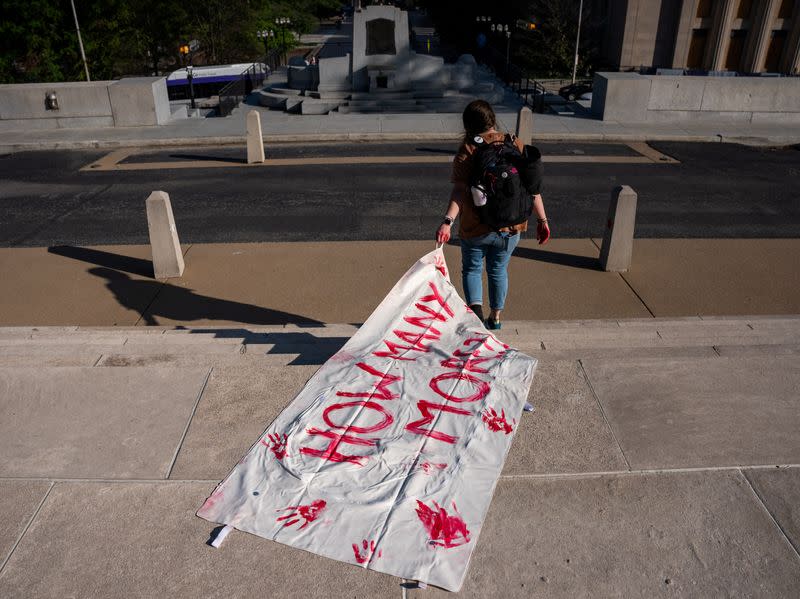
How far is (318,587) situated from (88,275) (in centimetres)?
636

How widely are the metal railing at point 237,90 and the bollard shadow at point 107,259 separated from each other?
13219mm

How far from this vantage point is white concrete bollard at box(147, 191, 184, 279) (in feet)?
25.4

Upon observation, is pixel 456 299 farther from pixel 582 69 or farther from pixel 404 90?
pixel 582 69

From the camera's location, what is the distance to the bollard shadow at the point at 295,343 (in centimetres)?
500

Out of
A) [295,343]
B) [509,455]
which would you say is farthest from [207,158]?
[509,455]

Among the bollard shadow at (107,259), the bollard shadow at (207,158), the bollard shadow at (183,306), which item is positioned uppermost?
the bollard shadow at (183,306)

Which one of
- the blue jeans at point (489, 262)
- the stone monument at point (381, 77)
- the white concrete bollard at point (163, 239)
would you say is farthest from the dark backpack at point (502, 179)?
the stone monument at point (381, 77)

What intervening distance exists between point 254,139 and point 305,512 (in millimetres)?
11600

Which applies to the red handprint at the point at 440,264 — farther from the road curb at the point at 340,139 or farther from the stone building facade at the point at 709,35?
the stone building facade at the point at 709,35

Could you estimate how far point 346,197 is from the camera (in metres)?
11.4

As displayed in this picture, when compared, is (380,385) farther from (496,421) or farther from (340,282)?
(340,282)

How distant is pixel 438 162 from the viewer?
1406 centimetres

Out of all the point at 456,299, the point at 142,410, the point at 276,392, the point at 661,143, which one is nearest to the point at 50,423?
the point at 142,410

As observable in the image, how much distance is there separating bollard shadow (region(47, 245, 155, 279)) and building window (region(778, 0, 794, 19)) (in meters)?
38.2
